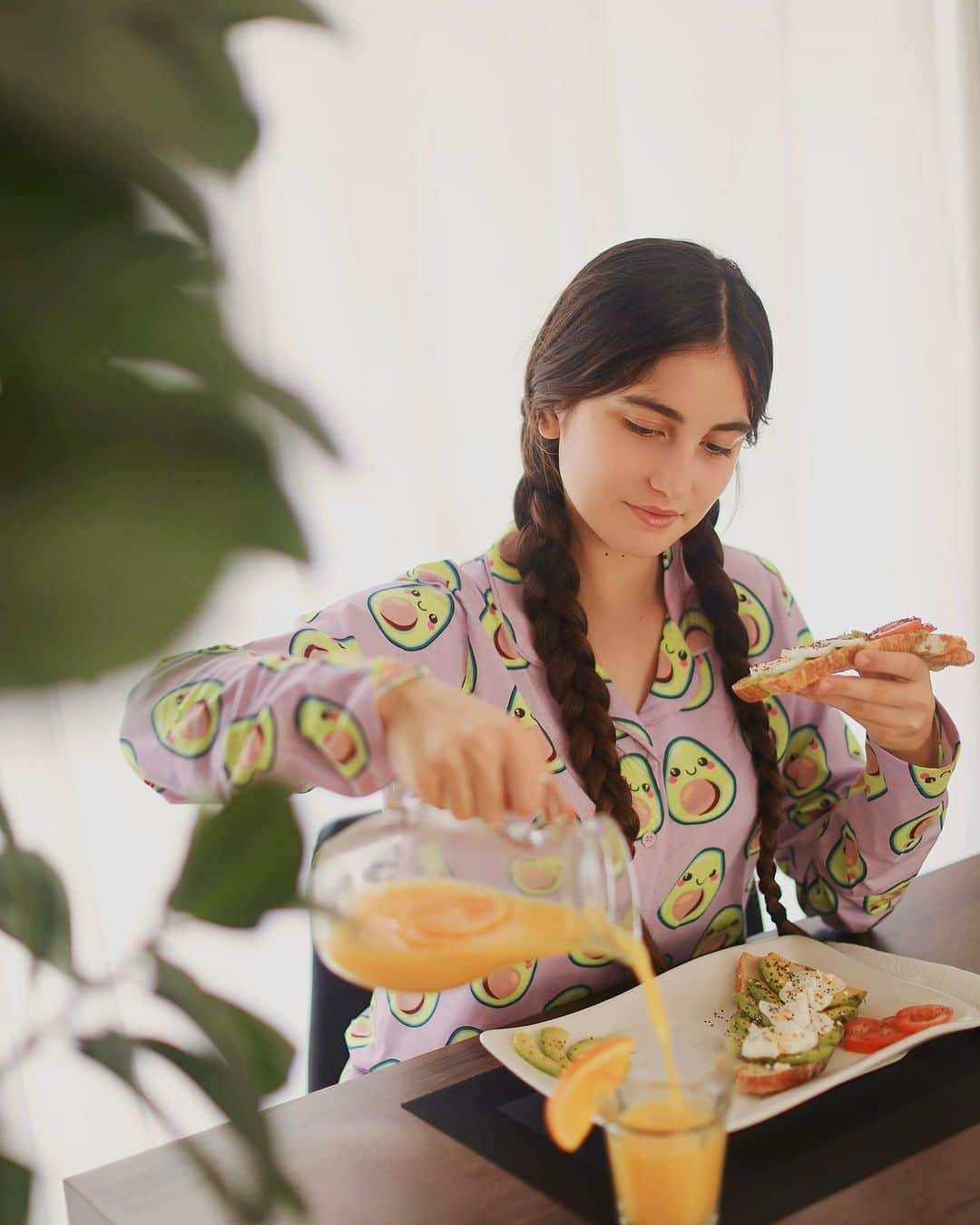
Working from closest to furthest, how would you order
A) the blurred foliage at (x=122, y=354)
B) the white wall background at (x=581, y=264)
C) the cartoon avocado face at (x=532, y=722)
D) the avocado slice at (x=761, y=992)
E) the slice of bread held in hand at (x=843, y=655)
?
the blurred foliage at (x=122, y=354), the avocado slice at (x=761, y=992), the slice of bread held in hand at (x=843, y=655), the cartoon avocado face at (x=532, y=722), the white wall background at (x=581, y=264)

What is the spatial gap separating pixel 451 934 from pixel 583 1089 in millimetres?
131

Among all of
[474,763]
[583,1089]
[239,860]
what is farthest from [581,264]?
[239,860]

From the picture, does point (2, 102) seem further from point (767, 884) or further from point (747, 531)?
point (747, 531)

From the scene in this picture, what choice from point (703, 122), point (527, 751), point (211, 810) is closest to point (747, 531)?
point (703, 122)

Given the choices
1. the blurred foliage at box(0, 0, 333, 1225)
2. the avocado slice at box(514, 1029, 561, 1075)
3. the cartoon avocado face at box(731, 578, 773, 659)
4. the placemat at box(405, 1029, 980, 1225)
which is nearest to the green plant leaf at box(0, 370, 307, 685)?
the blurred foliage at box(0, 0, 333, 1225)

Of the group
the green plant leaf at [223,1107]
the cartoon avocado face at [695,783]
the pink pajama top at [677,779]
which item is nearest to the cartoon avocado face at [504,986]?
the pink pajama top at [677,779]

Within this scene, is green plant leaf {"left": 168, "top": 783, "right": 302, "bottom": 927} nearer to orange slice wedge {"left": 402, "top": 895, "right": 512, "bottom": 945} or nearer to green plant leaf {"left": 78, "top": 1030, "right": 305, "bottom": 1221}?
green plant leaf {"left": 78, "top": 1030, "right": 305, "bottom": 1221}

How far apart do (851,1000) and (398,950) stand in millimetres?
636

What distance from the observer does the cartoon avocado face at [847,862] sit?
1521 millimetres

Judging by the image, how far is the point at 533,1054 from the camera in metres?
1.15

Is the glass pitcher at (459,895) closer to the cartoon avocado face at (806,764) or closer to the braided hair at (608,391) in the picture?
the braided hair at (608,391)

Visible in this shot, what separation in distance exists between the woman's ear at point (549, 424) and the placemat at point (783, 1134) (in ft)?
2.64

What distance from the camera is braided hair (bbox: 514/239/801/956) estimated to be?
149cm

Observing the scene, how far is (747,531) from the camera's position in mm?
2688
